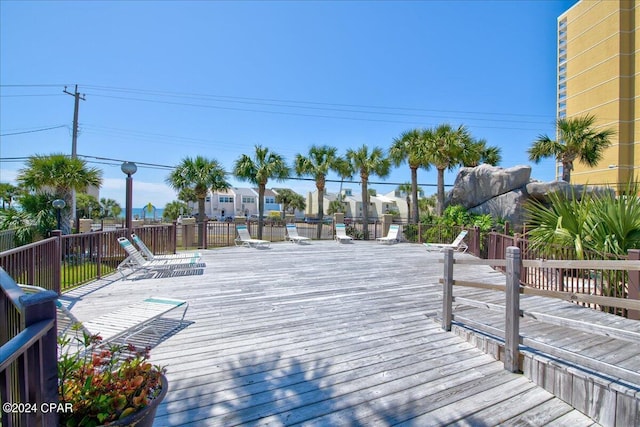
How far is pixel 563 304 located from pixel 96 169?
14.5 m

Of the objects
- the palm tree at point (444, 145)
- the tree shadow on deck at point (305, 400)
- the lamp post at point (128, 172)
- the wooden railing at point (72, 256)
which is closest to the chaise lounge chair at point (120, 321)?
the tree shadow on deck at point (305, 400)

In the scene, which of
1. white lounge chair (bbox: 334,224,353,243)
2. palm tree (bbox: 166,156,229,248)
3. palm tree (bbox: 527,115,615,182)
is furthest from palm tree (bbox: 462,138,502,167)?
palm tree (bbox: 166,156,229,248)

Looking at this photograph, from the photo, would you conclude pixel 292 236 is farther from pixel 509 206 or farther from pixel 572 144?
pixel 572 144

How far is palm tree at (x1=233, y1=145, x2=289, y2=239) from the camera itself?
1691cm

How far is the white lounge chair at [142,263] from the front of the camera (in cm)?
688

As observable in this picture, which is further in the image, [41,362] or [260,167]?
[260,167]

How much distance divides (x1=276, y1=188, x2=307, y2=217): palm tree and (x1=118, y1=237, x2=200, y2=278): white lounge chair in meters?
46.4

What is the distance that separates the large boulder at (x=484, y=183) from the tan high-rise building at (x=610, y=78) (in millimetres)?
25829

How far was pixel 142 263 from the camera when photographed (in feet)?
22.8

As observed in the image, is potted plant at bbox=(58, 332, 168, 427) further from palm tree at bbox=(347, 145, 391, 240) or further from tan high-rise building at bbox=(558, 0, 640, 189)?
tan high-rise building at bbox=(558, 0, 640, 189)

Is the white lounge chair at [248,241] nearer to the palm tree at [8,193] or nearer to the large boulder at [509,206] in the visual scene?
the large boulder at [509,206]

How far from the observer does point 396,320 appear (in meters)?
4.32

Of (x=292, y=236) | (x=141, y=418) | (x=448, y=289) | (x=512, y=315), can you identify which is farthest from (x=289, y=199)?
(x=141, y=418)

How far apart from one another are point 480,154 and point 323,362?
20.4 metres
